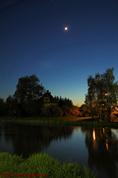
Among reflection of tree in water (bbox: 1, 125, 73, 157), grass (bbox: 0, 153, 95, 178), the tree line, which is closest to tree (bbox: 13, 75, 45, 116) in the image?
the tree line

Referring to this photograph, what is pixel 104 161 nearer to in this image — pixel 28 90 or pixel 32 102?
pixel 32 102

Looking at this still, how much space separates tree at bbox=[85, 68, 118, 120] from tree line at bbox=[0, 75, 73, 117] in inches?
881

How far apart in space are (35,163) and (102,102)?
1787 inches

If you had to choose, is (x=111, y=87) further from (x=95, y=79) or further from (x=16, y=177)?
(x=16, y=177)

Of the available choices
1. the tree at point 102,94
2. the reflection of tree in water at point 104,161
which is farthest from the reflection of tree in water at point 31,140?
the tree at point 102,94

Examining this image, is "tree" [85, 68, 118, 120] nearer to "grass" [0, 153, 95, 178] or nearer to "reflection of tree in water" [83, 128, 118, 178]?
"reflection of tree in water" [83, 128, 118, 178]

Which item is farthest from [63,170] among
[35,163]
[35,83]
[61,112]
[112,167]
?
[35,83]

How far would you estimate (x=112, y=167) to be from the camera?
52.8 ft

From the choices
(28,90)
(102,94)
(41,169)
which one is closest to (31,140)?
(41,169)

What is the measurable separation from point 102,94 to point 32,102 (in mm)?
36276

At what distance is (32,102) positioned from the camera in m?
89.1

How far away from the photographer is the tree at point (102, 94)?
184ft

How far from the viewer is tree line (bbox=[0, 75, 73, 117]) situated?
81275 mm

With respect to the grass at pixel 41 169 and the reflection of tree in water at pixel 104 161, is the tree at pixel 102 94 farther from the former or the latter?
the grass at pixel 41 169
